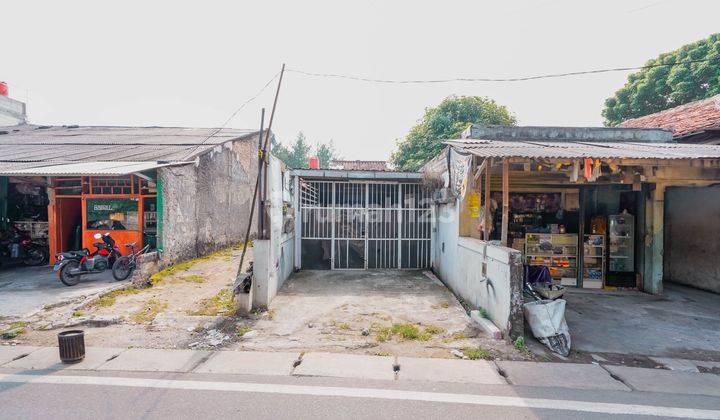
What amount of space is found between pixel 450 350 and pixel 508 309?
1.07 meters

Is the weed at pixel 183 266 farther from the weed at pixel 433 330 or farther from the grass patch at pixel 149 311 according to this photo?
the weed at pixel 433 330

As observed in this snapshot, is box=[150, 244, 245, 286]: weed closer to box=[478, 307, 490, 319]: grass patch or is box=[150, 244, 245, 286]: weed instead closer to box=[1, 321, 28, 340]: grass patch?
box=[1, 321, 28, 340]: grass patch

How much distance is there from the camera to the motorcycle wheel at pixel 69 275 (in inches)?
312

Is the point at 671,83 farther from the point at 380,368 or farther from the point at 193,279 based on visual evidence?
the point at 193,279

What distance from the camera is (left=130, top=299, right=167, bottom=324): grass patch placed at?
608cm

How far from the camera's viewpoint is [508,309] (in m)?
5.20

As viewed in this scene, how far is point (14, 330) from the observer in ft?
17.7

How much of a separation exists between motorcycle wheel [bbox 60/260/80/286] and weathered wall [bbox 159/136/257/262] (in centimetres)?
183

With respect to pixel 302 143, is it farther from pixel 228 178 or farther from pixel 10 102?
pixel 228 178

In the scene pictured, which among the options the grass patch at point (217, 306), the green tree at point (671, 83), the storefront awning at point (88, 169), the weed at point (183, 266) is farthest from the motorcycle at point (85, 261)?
the green tree at point (671, 83)

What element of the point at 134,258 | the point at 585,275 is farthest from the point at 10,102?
the point at 585,275

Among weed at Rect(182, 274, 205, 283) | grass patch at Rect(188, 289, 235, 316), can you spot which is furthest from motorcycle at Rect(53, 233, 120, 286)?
grass patch at Rect(188, 289, 235, 316)

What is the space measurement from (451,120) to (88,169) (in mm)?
18713

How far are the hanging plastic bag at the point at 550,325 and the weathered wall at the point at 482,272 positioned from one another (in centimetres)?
25
